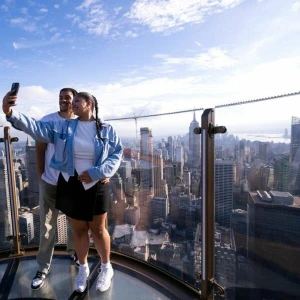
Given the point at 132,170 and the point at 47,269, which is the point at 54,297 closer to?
the point at 47,269

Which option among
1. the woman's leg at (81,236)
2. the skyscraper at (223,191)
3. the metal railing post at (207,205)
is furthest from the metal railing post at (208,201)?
the woman's leg at (81,236)

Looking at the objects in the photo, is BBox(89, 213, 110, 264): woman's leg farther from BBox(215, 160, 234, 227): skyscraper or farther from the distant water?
the distant water

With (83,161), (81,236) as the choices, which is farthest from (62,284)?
(83,161)

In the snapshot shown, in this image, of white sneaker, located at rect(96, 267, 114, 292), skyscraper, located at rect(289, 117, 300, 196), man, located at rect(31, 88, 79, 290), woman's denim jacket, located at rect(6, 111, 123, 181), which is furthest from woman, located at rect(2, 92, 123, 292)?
skyscraper, located at rect(289, 117, 300, 196)

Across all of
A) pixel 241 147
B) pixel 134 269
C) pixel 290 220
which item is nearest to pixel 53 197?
pixel 134 269

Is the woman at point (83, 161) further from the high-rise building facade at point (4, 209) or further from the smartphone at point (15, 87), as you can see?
the high-rise building facade at point (4, 209)
